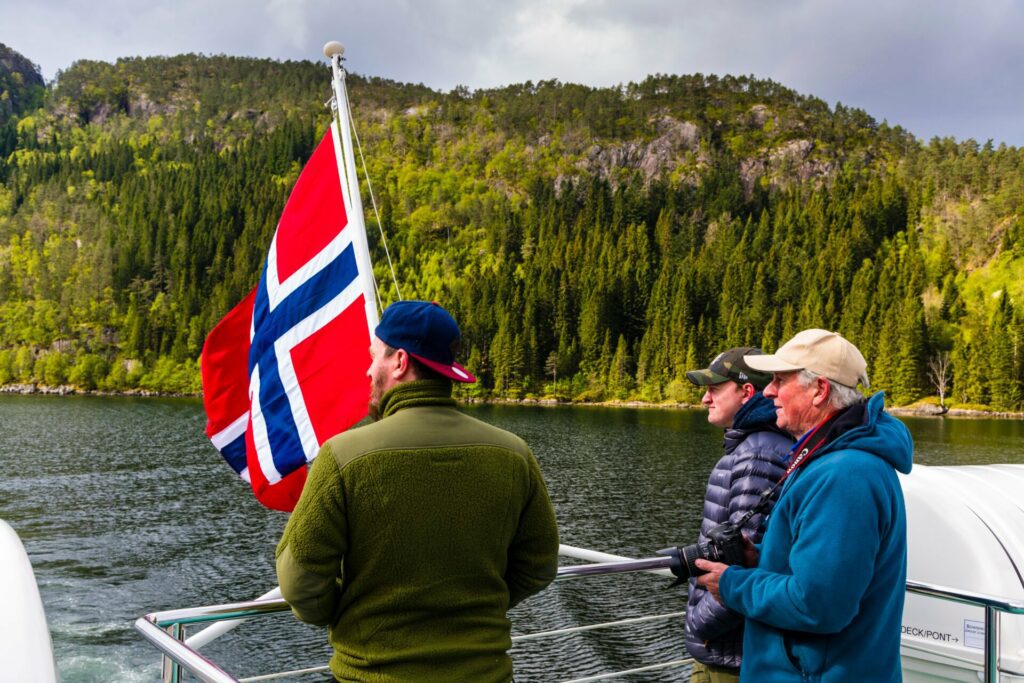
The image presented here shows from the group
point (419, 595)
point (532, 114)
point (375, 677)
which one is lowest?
point (375, 677)

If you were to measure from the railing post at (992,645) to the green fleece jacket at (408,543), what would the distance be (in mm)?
1562

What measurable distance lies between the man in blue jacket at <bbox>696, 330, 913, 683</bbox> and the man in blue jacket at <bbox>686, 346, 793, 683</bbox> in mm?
365

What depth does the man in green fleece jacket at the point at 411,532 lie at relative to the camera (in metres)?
1.62

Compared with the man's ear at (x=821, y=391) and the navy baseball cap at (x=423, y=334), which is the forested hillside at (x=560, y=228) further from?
the navy baseball cap at (x=423, y=334)

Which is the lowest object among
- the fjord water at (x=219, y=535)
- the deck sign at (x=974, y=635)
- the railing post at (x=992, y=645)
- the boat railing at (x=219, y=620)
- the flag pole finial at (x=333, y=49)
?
the fjord water at (x=219, y=535)

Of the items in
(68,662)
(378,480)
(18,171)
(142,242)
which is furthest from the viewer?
(18,171)

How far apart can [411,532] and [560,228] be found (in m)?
146

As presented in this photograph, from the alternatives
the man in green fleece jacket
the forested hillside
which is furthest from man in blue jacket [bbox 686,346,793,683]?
the forested hillside

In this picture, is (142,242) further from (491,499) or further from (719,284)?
(491,499)

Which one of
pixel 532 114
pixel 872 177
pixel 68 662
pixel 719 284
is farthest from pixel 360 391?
pixel 532 114

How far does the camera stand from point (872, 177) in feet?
484

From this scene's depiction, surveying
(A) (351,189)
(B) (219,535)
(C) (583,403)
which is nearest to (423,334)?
(A) (351,189)

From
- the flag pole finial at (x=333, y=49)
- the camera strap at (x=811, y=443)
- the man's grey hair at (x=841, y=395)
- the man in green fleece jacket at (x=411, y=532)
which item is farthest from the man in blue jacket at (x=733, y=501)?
the flag pole finial at (x=333, y=49)

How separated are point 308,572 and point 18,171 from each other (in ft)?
647
